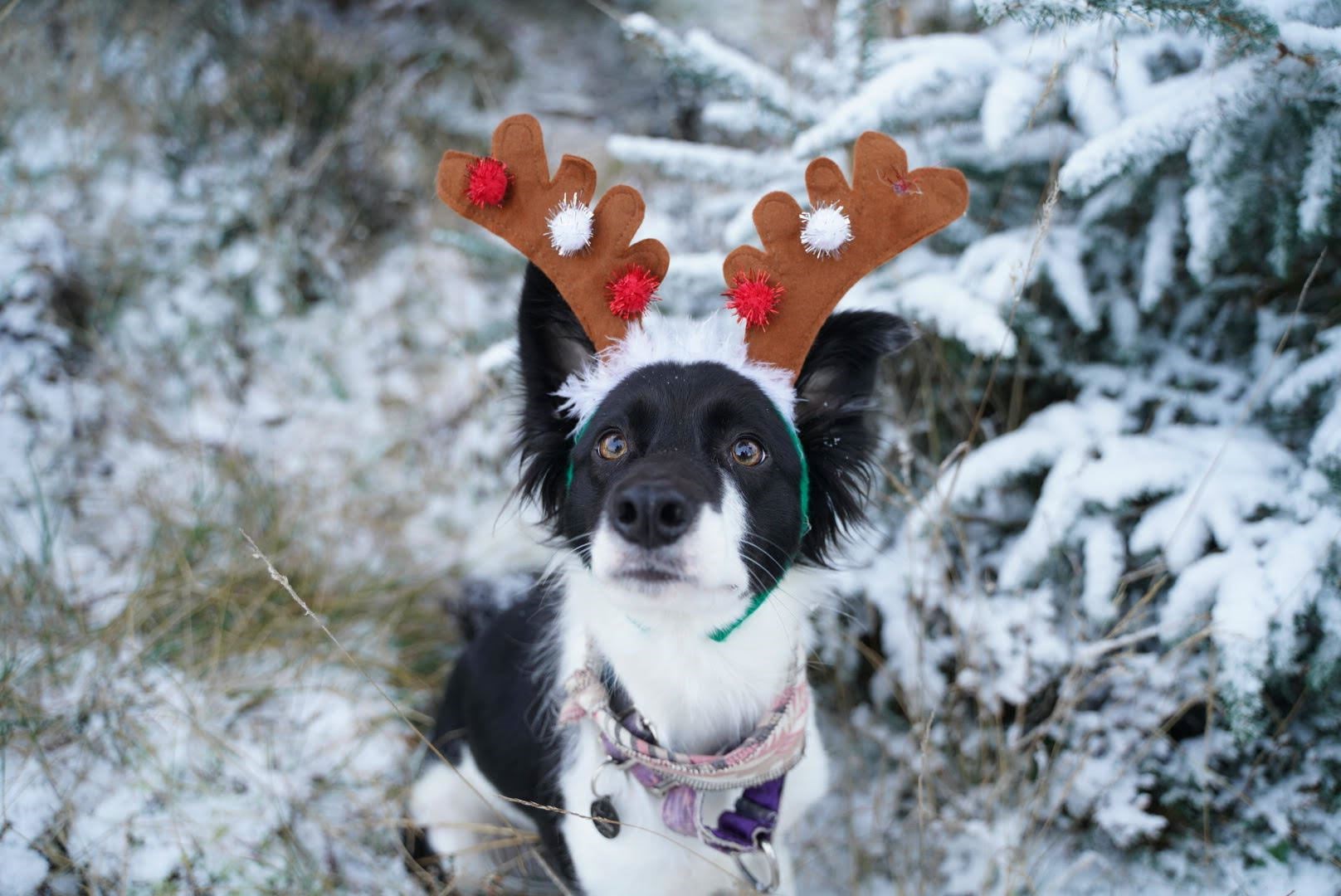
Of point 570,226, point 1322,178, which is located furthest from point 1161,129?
point 570,226

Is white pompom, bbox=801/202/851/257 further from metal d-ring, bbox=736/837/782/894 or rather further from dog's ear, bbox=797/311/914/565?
metal d-ring, bbox=736/837/782/894

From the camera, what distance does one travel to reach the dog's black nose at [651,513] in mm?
1461

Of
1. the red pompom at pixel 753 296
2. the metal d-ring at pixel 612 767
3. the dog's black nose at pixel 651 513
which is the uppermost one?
the red pompom at pixel 753 296

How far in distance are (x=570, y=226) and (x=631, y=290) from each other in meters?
0.17

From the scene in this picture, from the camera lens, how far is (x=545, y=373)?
1.92 metres

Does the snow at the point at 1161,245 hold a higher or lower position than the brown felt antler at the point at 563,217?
lower

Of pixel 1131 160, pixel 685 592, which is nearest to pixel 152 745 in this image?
pixel 685 592

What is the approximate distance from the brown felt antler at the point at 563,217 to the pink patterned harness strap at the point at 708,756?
0.81 m

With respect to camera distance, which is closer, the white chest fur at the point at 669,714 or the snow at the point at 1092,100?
the white chest fur at the point at 669,714

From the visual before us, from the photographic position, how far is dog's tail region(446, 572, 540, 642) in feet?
10.1

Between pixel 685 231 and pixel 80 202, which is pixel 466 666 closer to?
pixel 685 231

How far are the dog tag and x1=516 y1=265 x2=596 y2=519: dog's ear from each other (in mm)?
668

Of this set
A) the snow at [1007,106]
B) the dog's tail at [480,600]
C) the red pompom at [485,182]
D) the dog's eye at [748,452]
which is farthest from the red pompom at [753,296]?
the dog's tail at [480,600]

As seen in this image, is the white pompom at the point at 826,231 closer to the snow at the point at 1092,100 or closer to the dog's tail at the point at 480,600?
the snow at the point at 1092,100
